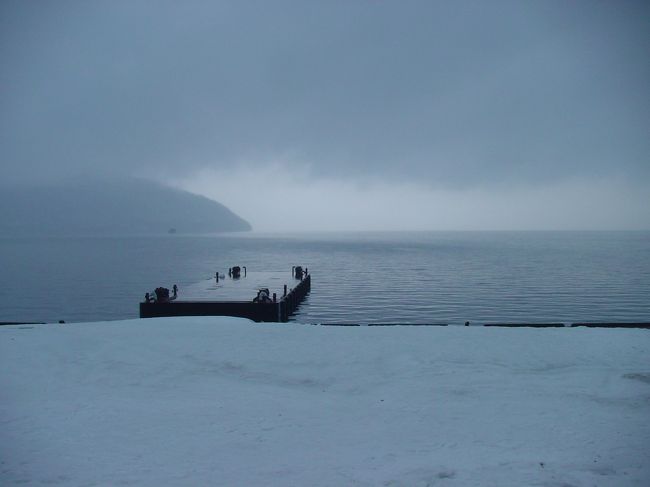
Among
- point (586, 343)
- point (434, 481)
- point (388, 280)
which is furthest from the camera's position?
point (388, 280)

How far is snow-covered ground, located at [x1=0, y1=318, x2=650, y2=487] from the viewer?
7797mm

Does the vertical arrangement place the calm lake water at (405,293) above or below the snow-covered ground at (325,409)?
below

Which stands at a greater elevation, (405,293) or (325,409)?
(325,409)

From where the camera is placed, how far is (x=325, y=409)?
34.5 ft

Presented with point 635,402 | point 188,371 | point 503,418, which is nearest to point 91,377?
point 188,371

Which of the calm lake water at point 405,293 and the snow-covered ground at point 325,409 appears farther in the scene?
the calm lake water at point 405,293

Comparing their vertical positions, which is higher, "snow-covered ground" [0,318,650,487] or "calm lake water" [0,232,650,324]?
"snow-covered ground" [0,318,650,487]

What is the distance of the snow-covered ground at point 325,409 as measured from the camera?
780cm

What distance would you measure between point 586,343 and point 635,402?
19.6ft

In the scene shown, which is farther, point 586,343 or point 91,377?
point 586,343

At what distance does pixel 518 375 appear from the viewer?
1291 centimetres

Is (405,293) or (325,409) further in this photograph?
(405,293)

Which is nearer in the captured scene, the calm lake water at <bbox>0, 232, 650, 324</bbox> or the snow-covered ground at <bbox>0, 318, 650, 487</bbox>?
the snow-covered ground at <bbox>0, 318, 650, 487</bbox>

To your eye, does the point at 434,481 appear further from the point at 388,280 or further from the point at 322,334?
the point at 388,280
